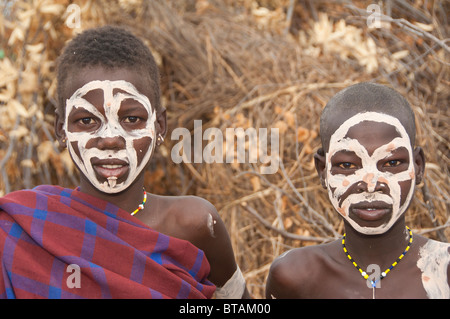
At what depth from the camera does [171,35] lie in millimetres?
5012

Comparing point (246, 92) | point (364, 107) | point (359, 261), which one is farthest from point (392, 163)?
point (246, 92)

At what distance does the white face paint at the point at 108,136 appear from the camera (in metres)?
2.25

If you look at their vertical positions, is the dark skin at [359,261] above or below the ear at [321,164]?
below

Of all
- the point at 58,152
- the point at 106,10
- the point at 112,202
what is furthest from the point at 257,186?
the point at 106,10

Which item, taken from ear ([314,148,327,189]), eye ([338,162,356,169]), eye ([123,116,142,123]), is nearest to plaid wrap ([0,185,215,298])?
eye ([123,116,142,123])

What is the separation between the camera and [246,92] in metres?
4.27

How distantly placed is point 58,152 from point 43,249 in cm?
231

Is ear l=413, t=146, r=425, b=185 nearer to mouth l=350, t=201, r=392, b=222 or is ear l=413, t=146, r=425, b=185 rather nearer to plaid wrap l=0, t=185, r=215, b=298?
mouth l=350, t=201, r=392, b=222

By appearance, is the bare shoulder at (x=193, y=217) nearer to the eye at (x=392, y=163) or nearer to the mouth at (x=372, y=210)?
the mouth at (x=372, y=210)

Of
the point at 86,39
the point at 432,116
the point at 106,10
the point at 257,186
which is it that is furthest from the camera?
the point at 106,10

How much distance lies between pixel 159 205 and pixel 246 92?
1.98 metres

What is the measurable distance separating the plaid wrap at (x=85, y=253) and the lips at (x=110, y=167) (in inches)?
5.6

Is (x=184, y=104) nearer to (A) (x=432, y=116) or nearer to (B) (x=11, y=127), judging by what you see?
(B) (x=11, y=127)

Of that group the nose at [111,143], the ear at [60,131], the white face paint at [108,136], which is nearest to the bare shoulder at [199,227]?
the white face paint at [108,136]
